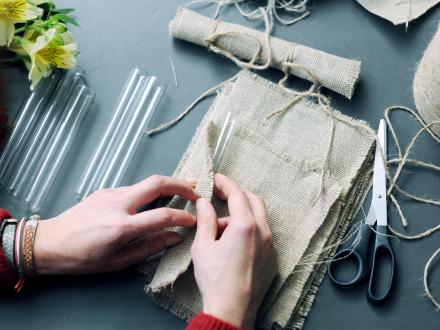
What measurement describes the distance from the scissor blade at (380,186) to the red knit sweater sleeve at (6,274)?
49cm

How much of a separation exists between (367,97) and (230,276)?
34cm

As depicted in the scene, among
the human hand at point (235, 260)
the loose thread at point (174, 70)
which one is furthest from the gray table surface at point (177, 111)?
the human hand at point (235, 260)

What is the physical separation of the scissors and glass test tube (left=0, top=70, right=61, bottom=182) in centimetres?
47

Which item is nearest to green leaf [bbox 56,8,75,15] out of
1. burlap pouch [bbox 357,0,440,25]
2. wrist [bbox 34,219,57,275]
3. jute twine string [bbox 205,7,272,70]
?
jute twine string [bbox 205,7,272,70]

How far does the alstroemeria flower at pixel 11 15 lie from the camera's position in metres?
0.78

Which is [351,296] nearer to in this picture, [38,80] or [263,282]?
[263,282]

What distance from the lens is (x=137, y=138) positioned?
833 millimetres

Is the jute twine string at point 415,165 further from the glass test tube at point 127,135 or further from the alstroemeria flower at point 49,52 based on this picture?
the alstroemeria flower at point 49,52

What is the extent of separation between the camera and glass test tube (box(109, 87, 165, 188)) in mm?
814

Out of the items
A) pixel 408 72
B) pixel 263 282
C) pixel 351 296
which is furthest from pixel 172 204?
pixel 408 72

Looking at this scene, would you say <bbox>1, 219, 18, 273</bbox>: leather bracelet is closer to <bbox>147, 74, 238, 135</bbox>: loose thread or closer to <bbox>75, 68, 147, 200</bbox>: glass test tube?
<bbox>75, 68, 147, 200</bbox>: glass test tube

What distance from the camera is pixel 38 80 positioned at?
82 centimetres

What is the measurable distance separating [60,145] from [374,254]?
0.47 metres

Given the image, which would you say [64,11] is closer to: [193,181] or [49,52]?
[49,52]
